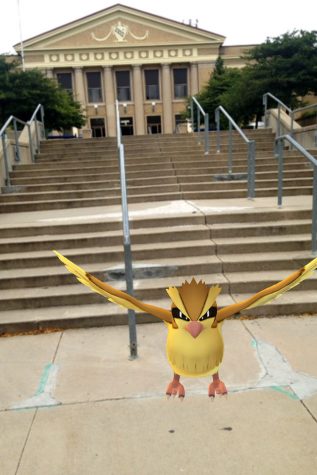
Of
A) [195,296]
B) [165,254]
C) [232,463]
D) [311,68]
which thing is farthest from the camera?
[311,68]

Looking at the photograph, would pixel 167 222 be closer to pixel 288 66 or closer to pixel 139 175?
pixel 139 175

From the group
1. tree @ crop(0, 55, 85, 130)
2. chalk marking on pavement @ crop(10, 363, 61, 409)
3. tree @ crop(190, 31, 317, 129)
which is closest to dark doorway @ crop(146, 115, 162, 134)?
tree @ crop(190, 31, 317, 129)

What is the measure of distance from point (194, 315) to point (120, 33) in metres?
41.4

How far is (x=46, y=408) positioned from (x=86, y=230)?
2835 millimetres

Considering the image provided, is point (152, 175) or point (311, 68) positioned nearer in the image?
point (152, 175)

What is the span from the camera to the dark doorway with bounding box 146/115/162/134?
127 feet

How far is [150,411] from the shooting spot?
2500 mm

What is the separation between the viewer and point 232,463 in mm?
2068

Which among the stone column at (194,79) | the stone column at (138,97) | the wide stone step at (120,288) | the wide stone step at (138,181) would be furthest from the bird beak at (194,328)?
the stone column at (194,79)

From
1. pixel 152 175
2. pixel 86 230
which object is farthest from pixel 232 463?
pixel 152 175

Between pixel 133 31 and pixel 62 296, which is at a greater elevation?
pixel 133 31

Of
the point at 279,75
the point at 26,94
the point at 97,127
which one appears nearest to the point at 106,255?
the point at 26,94

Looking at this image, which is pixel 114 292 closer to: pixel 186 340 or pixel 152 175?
pixel 186 340

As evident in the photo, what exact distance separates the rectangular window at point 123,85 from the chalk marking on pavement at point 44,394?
38.2 metres
